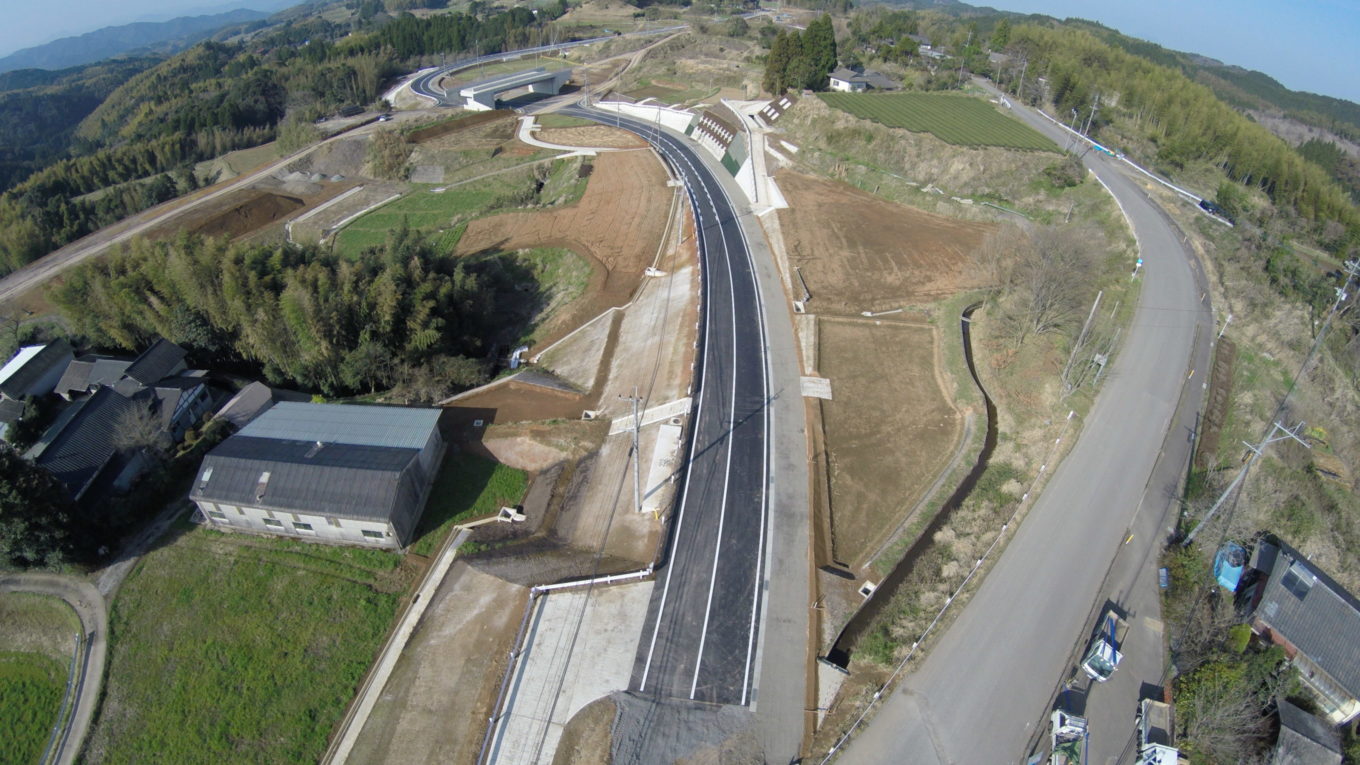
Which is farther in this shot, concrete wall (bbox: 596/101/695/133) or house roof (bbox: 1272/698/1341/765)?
concrete wall (bbox: 596/101/695/133)

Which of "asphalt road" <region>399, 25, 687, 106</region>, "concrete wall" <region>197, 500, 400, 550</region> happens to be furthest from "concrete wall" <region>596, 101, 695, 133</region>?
"concrete wall" <region>197, 500, 400, 550</region>

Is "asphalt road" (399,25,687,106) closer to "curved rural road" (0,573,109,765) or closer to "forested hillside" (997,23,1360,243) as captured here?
"forested hillside" (997,23,1360,243)

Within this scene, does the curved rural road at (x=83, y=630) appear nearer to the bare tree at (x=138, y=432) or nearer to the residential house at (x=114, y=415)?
the residential house at (x=114, y=415)

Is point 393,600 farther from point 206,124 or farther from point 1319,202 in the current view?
point 206,124

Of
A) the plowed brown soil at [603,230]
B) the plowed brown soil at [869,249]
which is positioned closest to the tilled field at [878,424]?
the plowed brown soil at [869,249]

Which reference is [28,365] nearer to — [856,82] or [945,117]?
[945,117]

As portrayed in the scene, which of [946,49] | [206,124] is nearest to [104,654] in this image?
[206,124]

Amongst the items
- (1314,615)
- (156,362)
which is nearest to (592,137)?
(156,362)
